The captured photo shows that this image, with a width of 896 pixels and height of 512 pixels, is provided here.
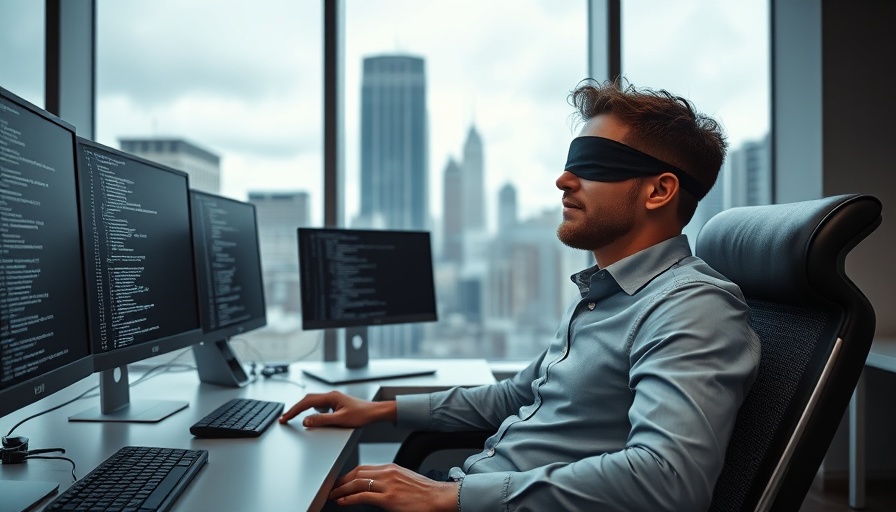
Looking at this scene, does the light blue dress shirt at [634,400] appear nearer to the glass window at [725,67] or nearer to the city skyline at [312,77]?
the city skyline at [312,77]

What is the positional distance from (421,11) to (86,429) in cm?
215

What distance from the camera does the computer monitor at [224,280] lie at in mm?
1648

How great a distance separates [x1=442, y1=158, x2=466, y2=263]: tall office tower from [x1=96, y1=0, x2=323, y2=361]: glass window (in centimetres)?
55

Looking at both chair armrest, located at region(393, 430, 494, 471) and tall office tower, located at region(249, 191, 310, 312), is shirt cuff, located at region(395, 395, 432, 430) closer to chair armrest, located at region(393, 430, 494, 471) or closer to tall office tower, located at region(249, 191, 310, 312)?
chair armrest, located at region(393, 430, 494, 471)

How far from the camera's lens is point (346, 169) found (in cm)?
275

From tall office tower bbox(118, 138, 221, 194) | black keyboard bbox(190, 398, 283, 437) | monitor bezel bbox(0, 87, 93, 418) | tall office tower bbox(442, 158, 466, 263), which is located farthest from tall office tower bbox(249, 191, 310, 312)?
monitor bezel bbox(0, 87, 93, 418)

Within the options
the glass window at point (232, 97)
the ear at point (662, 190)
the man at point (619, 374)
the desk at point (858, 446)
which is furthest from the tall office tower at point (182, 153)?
the desk at point (858, 446)

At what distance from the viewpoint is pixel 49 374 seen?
92cm

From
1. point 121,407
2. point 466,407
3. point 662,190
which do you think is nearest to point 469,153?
point 466,407

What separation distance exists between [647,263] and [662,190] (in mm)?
142

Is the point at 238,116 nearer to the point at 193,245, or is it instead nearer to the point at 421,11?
the point at 421,11

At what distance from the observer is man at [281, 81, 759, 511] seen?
850mm

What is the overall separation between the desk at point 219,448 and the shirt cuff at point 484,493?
228 millimetres

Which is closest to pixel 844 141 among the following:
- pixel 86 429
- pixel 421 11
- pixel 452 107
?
pixel 452 107
